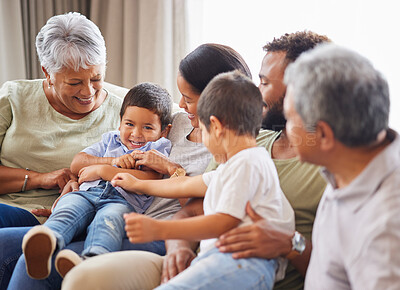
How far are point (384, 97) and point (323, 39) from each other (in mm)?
652

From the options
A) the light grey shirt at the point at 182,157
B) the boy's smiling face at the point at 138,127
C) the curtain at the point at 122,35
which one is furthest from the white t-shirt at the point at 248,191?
the curtain at the point at 122,35

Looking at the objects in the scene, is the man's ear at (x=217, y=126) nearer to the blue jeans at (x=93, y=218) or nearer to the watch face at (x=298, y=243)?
the watch face at (x=298, y=243)

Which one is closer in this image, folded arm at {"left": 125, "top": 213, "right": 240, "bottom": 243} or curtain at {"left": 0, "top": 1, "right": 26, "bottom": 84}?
folded arm at {"left": 125, "top": 213, "right": 240, "bottom": 243}

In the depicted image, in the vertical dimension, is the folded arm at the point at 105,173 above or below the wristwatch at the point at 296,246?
below

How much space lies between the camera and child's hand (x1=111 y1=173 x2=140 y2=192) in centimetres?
172

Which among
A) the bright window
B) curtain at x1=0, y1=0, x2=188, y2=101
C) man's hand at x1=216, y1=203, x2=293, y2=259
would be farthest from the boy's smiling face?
curtain at x1=0, y1=0, x2=188, y2=101

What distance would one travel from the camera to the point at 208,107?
1356 mm

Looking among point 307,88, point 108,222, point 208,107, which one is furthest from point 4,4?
point 307,88

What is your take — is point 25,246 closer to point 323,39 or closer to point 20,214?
point 20,214

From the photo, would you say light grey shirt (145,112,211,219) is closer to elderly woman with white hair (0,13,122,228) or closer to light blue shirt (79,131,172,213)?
light blue shirt (79,131,172,213)

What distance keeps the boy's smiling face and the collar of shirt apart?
3.59ft

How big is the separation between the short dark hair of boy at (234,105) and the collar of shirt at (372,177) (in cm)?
37

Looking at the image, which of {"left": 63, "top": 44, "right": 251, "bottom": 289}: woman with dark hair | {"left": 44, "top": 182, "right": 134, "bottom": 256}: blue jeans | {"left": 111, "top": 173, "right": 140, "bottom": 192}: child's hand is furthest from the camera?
{"left": 111, "top": 173, "right": 140, "bottom": 192}: child's hand

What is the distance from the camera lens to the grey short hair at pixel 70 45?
6.64ft
